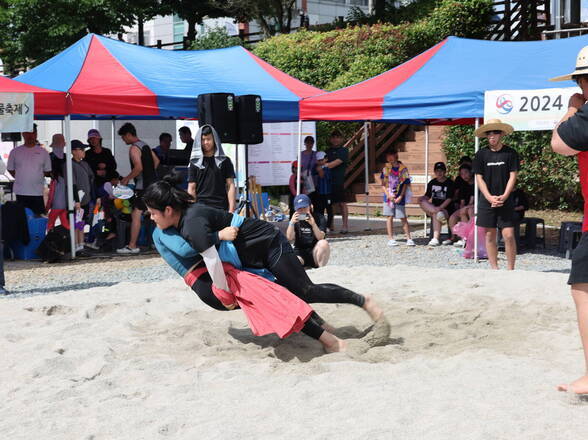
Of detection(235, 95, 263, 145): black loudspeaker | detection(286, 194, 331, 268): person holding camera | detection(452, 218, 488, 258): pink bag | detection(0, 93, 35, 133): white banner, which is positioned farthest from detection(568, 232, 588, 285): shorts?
detection(0, 93, 35, 133): white banner

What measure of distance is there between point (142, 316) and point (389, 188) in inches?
245

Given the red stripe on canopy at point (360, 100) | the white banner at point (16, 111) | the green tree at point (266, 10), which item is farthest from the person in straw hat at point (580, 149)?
the green tree at point (266, 10)

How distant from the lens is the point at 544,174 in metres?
15.5

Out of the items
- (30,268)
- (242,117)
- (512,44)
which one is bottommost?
(30,268)

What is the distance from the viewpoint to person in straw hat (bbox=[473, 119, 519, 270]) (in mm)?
8117

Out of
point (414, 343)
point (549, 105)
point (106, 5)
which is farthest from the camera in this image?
point (106, 5)

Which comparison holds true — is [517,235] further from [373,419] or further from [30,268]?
[373,419]

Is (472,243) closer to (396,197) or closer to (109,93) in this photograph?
(396,197)

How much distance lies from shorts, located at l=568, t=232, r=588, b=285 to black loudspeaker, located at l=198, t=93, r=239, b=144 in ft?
22.3

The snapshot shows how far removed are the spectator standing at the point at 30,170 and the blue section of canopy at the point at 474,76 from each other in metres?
4.69

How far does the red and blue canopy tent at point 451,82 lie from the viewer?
9.49m

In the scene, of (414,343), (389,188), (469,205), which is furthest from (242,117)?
(414,343)

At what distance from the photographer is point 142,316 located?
20.1 ft

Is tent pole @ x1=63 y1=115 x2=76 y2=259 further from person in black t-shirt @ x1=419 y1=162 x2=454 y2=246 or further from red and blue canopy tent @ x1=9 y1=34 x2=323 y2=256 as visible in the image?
person in black t-shirt @ x1=419 y1=162 x2=454 y2=246
